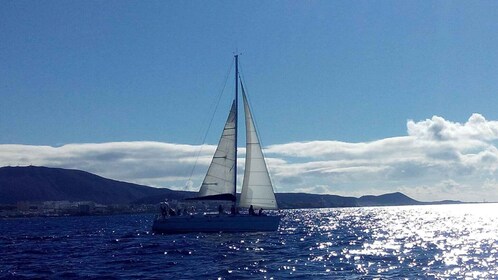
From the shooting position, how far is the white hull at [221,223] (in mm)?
53344

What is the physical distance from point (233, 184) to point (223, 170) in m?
1.59

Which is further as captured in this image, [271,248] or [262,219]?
[262,219]

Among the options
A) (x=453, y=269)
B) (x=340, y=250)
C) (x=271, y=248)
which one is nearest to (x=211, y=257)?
(x=271, y=248)

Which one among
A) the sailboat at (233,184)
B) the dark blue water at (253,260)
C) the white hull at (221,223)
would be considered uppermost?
the sailboat at (233,184)

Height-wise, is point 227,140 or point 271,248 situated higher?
point 227,140

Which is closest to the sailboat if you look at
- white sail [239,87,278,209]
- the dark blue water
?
white sail [239,87,278,209]

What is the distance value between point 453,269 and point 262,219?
79.0 ft

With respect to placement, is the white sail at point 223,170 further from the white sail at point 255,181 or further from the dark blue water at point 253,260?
the dark blue water at point 253,260

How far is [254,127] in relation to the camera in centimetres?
5694

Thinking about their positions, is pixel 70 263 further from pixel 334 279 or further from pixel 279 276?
pixel 334 279

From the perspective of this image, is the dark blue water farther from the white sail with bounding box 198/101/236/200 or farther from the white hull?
the white sail with bounding box 198/101/236/200

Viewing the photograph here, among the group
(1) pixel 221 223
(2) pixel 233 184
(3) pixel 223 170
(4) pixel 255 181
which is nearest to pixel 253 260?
(1) pixel 221 223

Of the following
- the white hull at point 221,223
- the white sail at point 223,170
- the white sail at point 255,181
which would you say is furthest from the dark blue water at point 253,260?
the white sail at point 223,170

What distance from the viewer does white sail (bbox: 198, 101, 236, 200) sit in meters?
56.2
